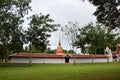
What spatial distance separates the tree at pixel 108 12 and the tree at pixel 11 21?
1209 inches

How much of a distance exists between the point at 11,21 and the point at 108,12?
32143mm

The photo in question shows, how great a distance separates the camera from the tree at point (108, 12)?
919 inches

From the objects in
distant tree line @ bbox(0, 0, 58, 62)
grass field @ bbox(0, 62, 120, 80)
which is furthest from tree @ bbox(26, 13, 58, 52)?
grass field @ bbox(0, 62, 120, 80)

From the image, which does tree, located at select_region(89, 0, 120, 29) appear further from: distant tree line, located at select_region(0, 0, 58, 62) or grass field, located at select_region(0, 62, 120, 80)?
distant tree line, located at select_region(0, 0, 58, 62)

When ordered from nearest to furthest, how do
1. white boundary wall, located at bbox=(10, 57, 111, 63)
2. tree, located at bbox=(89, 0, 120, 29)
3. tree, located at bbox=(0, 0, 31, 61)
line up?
tree, located at bbox=(89, 0, 120, 29) → tree, located at bbox=(0, 0, 31, 61) → white boundary wall, located at bbox=(10, 57, 111, 63)

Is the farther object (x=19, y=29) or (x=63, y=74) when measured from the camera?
(x=19, y=29)

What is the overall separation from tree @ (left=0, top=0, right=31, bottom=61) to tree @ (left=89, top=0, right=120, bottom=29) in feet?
101

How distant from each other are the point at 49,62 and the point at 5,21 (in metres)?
26.4

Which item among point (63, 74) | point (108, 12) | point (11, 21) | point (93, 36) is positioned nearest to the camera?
point (108, 12)

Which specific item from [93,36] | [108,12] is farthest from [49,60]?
[108,12]

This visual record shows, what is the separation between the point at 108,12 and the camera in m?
24.0

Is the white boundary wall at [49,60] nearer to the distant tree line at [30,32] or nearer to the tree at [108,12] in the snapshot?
the distant tree line at [30,32]

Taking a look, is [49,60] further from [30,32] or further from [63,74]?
[63,74]

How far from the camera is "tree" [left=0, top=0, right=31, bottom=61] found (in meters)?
52.6
